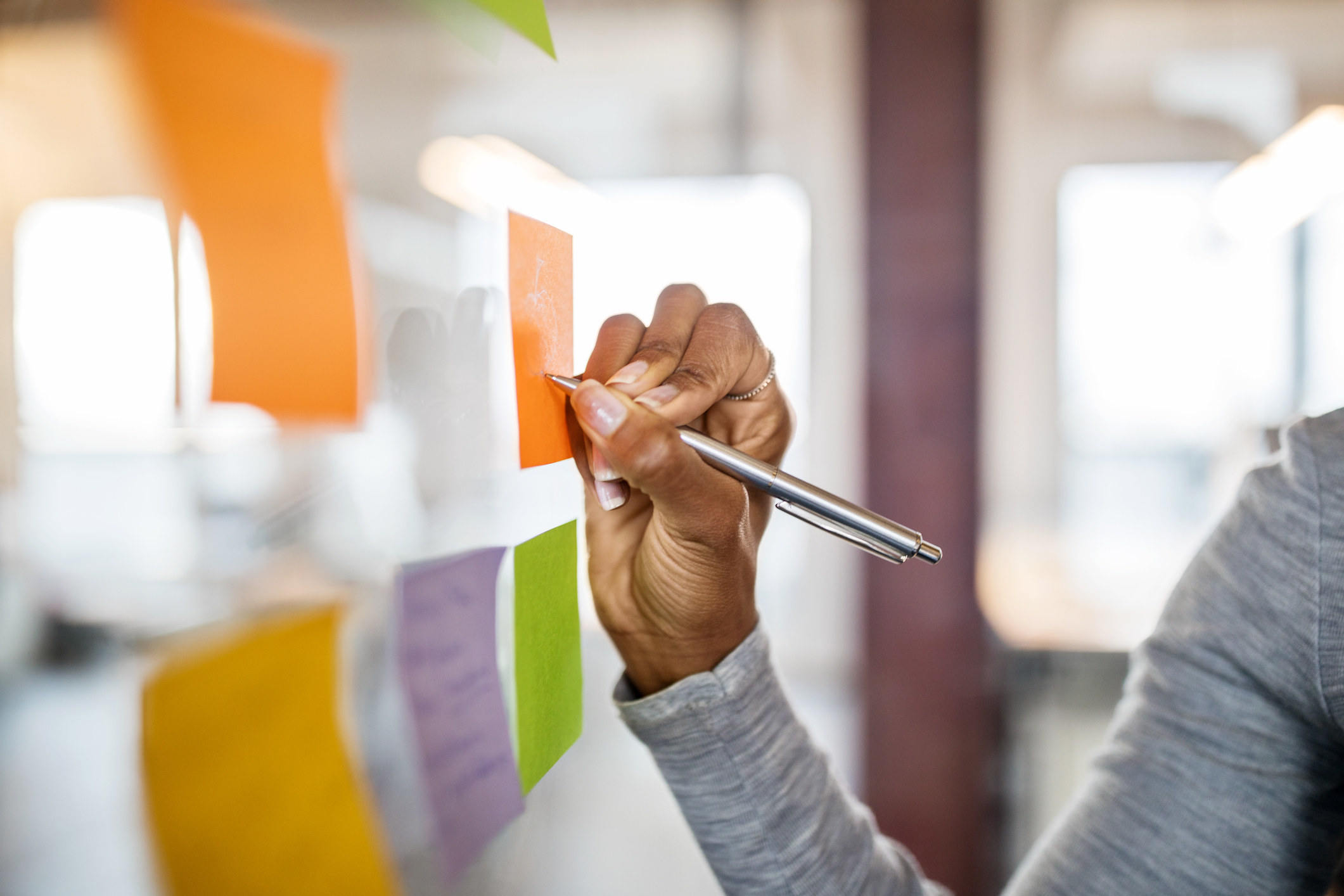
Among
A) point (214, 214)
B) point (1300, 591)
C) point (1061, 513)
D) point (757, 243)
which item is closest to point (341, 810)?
point (214, 214)

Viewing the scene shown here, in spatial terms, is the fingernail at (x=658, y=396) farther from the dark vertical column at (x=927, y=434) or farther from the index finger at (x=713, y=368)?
the dark vertical column at (x=927, y=434)

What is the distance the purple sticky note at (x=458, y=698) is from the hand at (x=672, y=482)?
8 centimetres

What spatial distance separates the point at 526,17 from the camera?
36 cm

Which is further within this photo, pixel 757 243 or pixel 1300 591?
pixel 757 243

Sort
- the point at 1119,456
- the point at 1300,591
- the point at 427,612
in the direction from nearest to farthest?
the point at 427,612 → the point at 1300,591 → the point at 1119,456

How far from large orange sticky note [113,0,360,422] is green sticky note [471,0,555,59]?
0.11m

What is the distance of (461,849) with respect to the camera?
0.30m

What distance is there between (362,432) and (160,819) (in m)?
0.13

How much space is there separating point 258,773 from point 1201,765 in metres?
0.54

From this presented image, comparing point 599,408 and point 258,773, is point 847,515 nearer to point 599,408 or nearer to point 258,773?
point 599,408

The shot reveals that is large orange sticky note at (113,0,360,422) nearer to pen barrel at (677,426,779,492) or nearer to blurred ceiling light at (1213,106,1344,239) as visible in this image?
pen barrel at (677,426,779,492)

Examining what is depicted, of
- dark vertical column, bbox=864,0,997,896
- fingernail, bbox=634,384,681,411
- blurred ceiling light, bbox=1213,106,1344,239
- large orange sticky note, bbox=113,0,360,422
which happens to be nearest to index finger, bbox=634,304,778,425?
fingernail, bbox=634,384,681,411

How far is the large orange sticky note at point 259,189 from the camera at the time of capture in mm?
190

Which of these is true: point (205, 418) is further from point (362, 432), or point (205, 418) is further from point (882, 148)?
point (882, 148)
